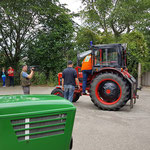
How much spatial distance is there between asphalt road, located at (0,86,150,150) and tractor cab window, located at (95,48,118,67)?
1.82 meters

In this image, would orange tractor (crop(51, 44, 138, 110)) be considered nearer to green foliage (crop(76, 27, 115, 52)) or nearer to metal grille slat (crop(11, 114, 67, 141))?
metal grille slat (crop(11, 114, 67, 141))

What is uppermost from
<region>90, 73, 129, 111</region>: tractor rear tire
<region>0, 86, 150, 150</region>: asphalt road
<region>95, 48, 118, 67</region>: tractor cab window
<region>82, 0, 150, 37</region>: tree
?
<region>82, 0, 150, 37</region>: tree

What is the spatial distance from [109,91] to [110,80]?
39cm

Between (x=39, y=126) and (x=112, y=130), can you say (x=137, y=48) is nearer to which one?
(x=112, y=130)

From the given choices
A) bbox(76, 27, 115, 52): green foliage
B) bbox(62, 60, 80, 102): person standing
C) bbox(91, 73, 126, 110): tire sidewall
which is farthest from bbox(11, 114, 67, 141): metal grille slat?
bbox(76, 27, 115, 52): green foliage

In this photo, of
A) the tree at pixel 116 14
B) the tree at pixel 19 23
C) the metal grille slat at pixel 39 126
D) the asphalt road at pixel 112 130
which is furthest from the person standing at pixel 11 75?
the metal grille slat at pixel 39 126

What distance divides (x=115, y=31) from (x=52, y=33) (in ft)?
25.2

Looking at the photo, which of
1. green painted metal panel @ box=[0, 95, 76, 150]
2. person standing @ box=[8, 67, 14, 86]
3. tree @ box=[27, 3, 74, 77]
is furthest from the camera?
tree @ box=[27, 3, 74, 77]

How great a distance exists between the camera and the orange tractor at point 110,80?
614 cm

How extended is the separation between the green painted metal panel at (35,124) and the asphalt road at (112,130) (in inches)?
56.1

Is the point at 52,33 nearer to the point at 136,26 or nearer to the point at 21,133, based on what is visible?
the point at 136,26

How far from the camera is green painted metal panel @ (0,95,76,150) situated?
175 cm

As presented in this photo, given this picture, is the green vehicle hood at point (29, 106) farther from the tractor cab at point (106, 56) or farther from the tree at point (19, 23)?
the tree at point (19, 23)

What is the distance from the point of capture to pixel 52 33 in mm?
15148
